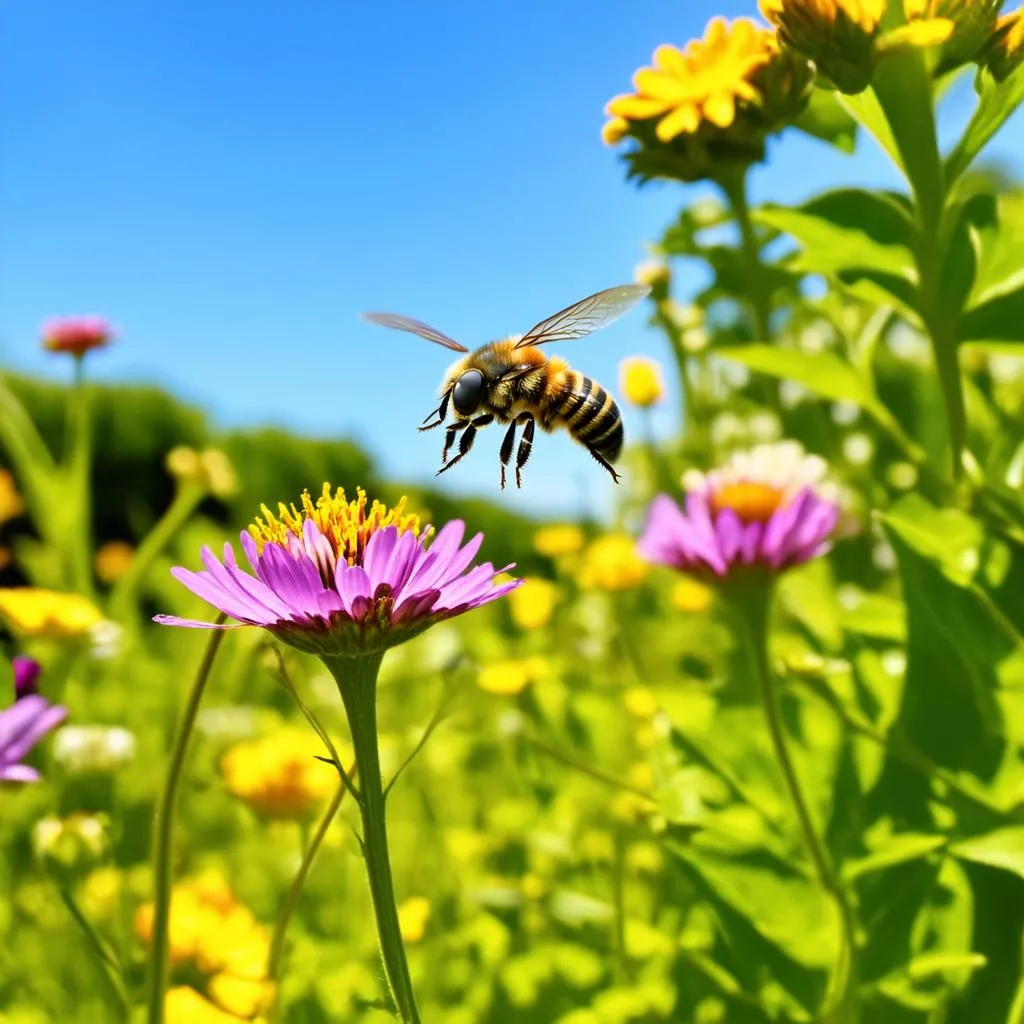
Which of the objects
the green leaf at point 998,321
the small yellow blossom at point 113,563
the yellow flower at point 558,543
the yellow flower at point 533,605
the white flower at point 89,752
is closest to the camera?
the green leaf at point 998,321

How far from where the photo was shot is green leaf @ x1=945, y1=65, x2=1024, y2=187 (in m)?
0.52

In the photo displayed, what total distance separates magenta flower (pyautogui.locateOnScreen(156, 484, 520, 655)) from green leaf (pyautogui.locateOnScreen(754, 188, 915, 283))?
30cm

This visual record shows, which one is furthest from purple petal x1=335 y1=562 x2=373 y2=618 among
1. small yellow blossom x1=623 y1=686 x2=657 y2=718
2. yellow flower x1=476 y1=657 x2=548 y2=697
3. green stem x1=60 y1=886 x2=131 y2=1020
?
small yellow blossom x1=623 y1=686 x2=657 y2=718

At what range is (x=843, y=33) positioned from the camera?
0.50m

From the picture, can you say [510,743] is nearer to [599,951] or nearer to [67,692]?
[599,951]

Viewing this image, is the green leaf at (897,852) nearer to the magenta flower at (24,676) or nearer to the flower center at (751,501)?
the flower center at (751,501)

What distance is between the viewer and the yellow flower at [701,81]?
0.61 meters

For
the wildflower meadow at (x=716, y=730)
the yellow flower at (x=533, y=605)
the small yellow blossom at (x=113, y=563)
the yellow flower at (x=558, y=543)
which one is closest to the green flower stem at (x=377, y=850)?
the wildflower meadow at (x=716, y=730)

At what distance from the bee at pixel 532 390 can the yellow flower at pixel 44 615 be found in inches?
13.0

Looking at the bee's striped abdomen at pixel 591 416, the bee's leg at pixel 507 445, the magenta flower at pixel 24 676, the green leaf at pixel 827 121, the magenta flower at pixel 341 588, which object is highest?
the green leaf at pixel 827 121

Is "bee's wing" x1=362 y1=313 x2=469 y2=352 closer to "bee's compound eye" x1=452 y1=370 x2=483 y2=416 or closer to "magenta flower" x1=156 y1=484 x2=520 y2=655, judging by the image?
"bee's compound eye" x1=452 y1=370 x2=483 y2=416

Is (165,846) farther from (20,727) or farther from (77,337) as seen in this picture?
(77,337)

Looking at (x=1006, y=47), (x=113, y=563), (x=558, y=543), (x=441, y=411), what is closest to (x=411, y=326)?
(x=441, y=411)

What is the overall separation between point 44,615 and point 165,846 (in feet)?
1.38
